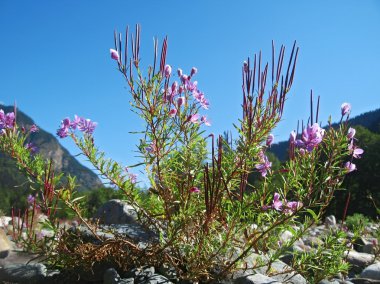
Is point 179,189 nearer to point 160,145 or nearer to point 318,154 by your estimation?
point 160,145

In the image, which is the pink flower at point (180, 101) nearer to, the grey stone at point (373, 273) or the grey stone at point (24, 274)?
the grey stone at point (24, 274)

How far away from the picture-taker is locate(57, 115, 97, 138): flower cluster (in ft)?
11.3

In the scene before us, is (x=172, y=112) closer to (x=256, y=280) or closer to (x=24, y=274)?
(x=256, y=280)

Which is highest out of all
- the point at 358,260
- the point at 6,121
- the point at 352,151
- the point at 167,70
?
the point at 167,70

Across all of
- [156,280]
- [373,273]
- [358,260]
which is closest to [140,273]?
[156,280]

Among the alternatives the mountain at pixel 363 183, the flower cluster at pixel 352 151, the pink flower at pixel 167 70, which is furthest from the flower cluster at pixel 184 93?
the mountain at pixel 363 183

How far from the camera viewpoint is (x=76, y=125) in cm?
354

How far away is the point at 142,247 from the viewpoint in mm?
3918

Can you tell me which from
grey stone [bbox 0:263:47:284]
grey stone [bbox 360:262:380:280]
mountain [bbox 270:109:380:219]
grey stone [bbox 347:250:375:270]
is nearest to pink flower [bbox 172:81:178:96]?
grey stone [bbox 0:263:47:284]

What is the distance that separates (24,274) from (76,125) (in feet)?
6.30

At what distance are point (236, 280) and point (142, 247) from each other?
1012 millimetres

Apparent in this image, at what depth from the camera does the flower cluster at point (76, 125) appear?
11.3 ft

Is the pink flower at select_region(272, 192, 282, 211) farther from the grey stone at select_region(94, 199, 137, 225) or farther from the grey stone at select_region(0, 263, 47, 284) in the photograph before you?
the grey stone at select_region(94, 199, 137, 225)

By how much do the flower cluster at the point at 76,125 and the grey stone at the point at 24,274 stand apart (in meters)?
1.76
